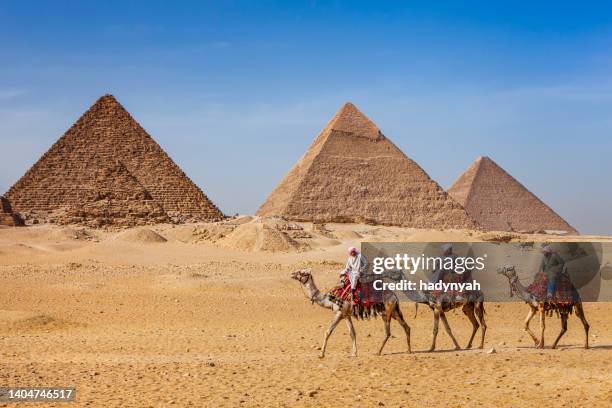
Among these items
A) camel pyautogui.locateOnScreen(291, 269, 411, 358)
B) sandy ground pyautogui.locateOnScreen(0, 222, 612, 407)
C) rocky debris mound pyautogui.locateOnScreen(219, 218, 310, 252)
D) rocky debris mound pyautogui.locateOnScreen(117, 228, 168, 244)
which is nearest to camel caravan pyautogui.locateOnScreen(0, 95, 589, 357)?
camel pyautogui.locateOnScreen(291, 269, 411, 358)

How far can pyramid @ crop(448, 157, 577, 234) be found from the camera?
8575cm

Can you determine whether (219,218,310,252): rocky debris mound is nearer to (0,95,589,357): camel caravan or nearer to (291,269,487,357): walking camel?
(0,95,589,357): camel caravan

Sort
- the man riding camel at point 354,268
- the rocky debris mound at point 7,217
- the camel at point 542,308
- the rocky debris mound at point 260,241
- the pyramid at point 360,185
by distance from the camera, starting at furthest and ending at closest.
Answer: the pyramid at point 360,185
the rocky debris mound at point 7,217
the rocky debris mound at point 260,241
the camel at point 542,308
the man riding camel at point 354,268

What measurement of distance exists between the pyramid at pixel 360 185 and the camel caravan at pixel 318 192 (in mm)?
110

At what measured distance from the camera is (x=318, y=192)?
7100cm

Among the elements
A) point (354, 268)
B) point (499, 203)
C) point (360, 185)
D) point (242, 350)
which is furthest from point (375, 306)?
point (499, 203)

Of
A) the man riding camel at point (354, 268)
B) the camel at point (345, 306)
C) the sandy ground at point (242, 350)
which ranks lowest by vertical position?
the sandy ground at point (242, 350)

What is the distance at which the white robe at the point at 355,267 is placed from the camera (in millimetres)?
8727

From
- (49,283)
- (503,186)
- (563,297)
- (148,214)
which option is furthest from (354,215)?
(563,297)

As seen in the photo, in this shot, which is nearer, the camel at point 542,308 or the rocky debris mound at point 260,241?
the camel at point 542,308

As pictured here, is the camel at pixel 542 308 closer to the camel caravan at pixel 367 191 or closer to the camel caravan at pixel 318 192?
the camel caravan at pixel 318 192

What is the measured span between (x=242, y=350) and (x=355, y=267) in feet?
6.51

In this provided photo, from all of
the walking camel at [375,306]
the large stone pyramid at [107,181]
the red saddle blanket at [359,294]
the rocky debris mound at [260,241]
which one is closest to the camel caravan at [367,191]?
the large stone pyramid at [107,181]

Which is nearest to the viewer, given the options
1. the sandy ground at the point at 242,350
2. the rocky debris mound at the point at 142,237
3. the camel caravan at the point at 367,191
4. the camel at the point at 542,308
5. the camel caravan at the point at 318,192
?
the sandy ground at the point at 242,350
